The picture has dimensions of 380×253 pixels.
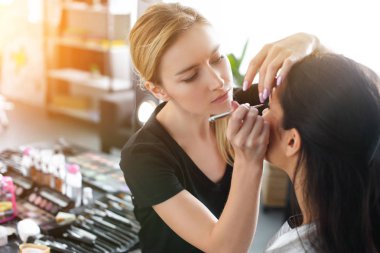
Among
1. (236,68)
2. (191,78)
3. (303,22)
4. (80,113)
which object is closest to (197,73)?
(191,78)

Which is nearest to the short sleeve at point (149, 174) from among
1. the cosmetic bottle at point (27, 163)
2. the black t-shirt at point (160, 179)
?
the black t-shirt at point (160, 179)

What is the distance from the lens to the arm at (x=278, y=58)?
0.81m

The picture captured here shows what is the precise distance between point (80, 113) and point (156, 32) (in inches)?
141

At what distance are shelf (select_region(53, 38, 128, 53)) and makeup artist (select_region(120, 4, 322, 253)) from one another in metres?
3.14

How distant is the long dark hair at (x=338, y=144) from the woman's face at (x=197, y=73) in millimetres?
188

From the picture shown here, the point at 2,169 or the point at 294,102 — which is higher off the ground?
the point at 294,102

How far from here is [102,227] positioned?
126 centimetres

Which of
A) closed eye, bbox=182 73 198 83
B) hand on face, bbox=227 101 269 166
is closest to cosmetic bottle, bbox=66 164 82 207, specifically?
closed eye, bbox=182 73 198 83

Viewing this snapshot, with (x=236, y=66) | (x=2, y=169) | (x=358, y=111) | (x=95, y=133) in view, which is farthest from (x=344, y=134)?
(x=95, y=133)

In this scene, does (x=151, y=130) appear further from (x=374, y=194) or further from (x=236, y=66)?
(x=236, y=66)

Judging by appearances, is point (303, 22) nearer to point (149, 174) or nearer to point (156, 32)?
point (156, 32)

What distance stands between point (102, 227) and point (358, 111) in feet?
2.71

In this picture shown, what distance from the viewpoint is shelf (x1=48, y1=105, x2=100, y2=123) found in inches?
167

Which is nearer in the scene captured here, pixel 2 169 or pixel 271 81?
pixel 271 81
